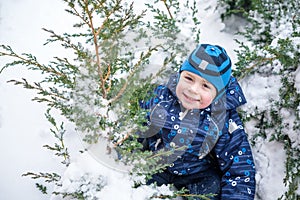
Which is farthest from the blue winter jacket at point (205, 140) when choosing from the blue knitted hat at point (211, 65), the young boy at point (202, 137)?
the blue knitted hat at point (211, 65)

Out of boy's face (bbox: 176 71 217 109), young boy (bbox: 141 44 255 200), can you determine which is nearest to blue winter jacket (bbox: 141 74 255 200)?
young boy (bbox: 141 44 255 200)

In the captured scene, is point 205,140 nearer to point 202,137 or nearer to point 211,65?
point 202,137

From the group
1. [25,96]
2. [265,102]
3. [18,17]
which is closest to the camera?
[265,102]

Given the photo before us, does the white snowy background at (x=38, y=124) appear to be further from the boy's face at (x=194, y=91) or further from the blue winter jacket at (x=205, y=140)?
the boy's face at (x=194, y=91)

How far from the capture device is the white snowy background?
2465 mm

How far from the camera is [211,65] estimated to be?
2.21 metres

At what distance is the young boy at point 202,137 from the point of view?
2.36m

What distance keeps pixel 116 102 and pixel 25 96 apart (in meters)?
1.90

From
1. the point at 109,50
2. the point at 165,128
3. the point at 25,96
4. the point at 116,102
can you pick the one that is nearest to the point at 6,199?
the point at 25,96

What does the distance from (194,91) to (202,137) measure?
0.40 m

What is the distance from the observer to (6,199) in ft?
8.61

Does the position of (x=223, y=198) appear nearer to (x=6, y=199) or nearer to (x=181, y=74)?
(x=181, y=74)

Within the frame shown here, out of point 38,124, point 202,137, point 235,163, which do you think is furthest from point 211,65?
point 38,124

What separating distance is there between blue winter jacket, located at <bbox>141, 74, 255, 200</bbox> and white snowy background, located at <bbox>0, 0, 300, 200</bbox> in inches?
8.9
